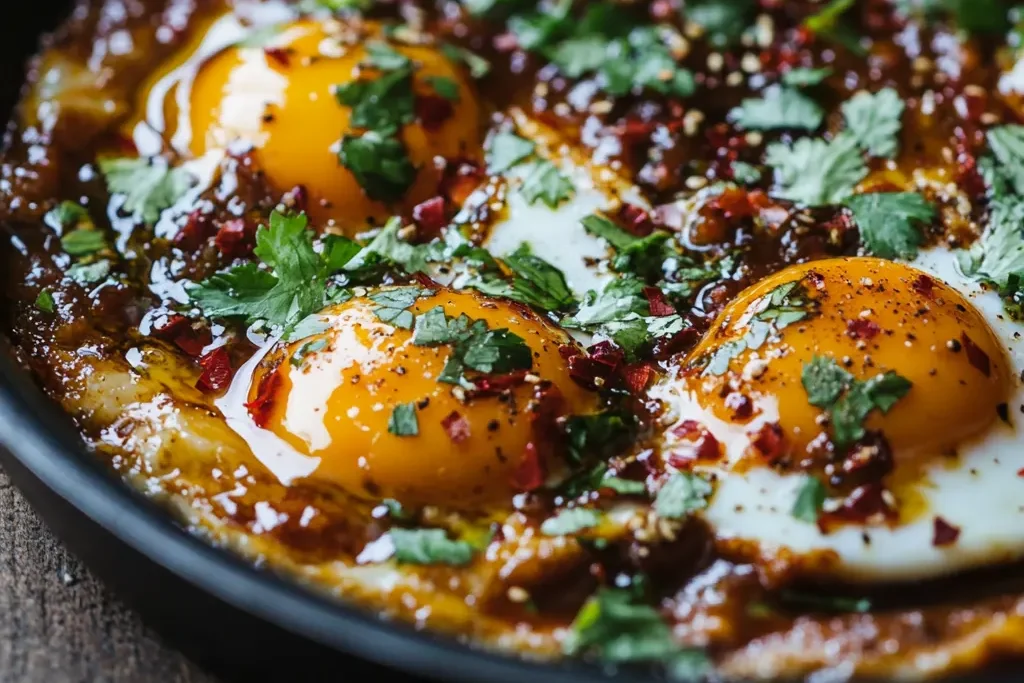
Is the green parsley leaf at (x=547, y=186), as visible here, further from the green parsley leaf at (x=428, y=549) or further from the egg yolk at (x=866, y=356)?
the green parsley leaf at (x=428, y=549)

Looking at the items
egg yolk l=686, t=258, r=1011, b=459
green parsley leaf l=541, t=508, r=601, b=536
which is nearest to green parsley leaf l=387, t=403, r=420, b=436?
green parsley leaf l=541, t=508, r=601, b=536

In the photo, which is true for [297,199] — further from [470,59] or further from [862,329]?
[862,329]

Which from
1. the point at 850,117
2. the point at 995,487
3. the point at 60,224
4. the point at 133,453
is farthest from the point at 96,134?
the point at 995,487

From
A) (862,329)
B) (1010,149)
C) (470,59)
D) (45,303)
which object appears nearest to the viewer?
(862,329)

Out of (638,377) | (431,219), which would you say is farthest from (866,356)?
(431,219)

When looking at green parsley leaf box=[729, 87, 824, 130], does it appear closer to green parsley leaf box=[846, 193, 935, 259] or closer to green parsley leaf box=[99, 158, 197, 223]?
green parsley leaf box=[846, 193, 935, 259]

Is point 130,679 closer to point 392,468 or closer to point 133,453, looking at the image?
point 133,453

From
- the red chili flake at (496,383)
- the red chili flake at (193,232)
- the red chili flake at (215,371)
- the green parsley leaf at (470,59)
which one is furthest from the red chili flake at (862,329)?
the red chili flake at (193,232)
